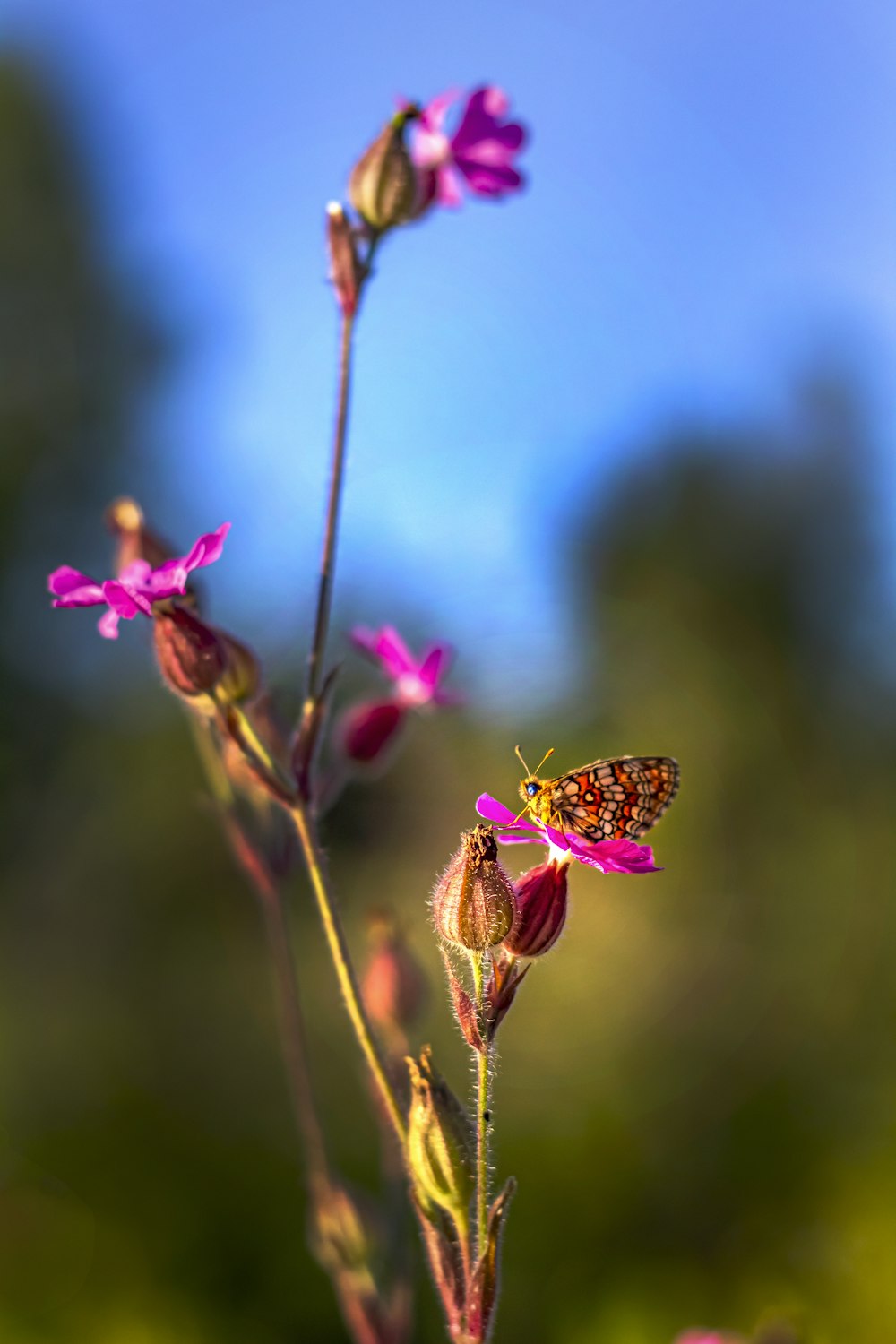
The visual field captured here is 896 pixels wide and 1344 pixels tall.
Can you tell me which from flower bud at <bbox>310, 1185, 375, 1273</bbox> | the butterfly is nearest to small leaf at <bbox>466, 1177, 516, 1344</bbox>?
the butterfly

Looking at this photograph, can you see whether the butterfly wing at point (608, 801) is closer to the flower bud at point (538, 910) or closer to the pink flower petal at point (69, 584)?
the flower bud at point (538, 910)

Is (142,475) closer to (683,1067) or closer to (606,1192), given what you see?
(683,1067)

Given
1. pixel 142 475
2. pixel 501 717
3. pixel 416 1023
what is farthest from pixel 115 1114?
pixel 142 475

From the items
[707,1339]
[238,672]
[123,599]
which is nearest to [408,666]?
[238,672]

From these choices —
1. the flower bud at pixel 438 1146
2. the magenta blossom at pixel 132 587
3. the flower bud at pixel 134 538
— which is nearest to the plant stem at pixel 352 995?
the flower bud at pixel 438 1146

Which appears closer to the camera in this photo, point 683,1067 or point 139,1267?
point 139,1267
